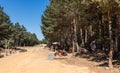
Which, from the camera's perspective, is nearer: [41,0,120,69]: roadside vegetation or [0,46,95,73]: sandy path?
[0,46,95,73]: sandy path

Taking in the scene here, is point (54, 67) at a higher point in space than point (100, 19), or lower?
lower

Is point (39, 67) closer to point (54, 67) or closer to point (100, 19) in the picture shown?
point (54, 67)

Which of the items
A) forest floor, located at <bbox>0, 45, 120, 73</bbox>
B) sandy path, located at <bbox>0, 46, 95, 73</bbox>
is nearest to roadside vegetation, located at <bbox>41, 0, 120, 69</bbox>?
forest floor, located at <bbox>0, 45, 120, 73</bbox>

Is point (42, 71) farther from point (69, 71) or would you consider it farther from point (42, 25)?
point (42, 25)

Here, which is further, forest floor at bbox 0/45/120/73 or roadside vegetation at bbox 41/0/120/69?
roadside vegetation at bbox 41/0/120/69

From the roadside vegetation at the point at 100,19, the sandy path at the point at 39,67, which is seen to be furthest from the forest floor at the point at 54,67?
the roadside vegetation at the point at 100,19

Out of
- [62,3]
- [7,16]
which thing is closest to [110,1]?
[62,3]

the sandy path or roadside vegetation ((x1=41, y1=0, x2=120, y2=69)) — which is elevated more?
roadside vegetation ((x1=41, y1=0, x2=120, y2=69))

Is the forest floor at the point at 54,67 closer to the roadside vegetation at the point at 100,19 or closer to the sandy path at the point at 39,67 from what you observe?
the sandy path at the point at 39,67

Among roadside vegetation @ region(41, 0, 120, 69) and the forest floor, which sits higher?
roadside vegetation @ region(41, 0, 120, 69)

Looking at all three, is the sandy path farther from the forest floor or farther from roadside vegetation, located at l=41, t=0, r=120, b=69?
roadside vegetation, located at l=41, t=0, r=120, b=69

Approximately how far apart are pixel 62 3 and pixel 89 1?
60.7ft

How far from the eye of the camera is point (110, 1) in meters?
25.5

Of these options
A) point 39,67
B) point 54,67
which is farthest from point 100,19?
point 39,67
